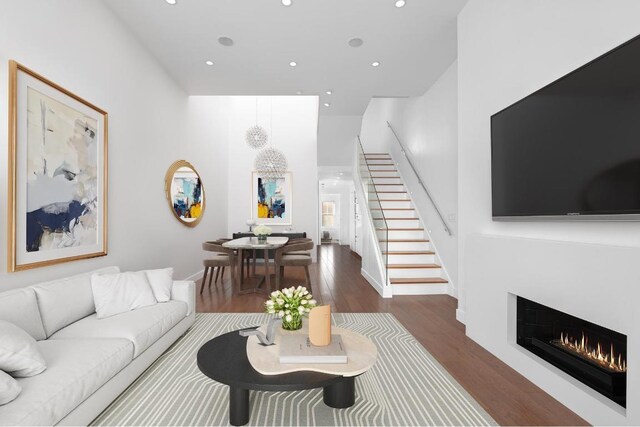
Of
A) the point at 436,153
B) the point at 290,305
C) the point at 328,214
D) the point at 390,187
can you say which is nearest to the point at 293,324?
the point at 290,305

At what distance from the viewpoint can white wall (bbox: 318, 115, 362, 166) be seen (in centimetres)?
729

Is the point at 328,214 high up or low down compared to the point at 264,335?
up

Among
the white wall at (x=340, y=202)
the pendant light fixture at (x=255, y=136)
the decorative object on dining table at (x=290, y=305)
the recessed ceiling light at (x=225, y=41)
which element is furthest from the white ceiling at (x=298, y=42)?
the white wall at (x=340, y=202)

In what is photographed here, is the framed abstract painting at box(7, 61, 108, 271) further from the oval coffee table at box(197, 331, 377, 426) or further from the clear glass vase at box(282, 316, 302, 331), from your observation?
the clear glass vase at box(282, 316, 302, 331)

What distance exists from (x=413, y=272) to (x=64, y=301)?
4.48 metres

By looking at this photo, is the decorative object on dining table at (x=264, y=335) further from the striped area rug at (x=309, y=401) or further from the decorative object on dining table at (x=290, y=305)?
the striped area rug at (x=309, y=401)

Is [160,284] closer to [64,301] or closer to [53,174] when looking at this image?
[64,301]

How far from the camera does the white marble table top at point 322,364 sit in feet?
5.60

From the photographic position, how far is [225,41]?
3963mm

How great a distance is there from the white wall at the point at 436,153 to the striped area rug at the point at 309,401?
2730mm

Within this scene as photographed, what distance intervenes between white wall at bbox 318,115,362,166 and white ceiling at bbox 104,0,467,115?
1.68 metres

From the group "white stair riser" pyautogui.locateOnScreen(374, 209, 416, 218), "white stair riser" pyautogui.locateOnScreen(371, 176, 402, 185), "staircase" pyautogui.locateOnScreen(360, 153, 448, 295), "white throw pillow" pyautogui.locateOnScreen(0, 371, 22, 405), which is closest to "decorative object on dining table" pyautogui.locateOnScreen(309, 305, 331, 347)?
"white throw pillow" pyautogui.locateOnScreen(0, 371, 22, 405)

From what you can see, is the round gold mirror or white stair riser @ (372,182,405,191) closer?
the round gold mirror

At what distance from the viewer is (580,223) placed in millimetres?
2057
